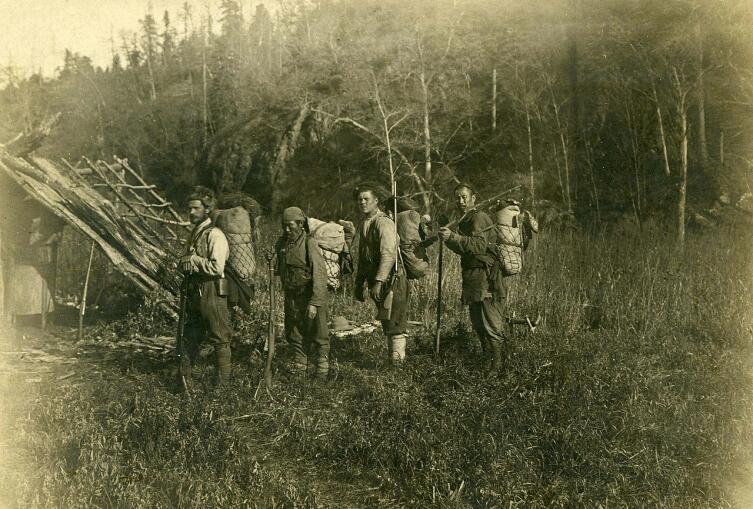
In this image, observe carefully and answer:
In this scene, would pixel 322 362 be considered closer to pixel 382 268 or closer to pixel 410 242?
pixel 382 268

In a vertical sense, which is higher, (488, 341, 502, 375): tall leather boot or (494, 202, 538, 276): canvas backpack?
(494, 202, 538, 276): canvas backpack

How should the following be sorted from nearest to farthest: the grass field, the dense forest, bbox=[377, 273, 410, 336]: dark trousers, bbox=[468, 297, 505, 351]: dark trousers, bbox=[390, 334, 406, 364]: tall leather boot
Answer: the grass field < bbox=[468, 297, 505, 351]: dark trousers < bbox=[377, 273, 410, 336]: dark trousers < bbox=[390, 334, 406, 364]: tall leather boot < the dense forest

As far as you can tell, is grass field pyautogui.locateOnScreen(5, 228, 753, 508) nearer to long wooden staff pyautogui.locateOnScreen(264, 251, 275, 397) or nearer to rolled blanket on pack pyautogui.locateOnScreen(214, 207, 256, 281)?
long wooden staff pyautogui.locateOnScreen(264, 251, 275, 397)

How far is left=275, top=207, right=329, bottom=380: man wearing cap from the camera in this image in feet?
18.6

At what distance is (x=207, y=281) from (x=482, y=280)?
8.85 feet

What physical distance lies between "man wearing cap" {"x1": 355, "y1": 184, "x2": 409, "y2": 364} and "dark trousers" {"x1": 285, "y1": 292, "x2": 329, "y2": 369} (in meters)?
0.52

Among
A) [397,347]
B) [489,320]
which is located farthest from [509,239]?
[397,347]

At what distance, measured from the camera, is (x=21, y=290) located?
28.8ft

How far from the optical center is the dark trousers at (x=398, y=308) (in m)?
6.02

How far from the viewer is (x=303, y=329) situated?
5.91 m

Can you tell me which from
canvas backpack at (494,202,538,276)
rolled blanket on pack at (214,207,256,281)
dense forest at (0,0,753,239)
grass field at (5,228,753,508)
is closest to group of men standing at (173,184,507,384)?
canvas backpack at (494,202,538,276)

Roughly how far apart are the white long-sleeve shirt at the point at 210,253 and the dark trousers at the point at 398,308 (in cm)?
169

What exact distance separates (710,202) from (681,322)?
11274 millimetres

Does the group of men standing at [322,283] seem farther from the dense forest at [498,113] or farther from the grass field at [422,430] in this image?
the dense forest at [498,113]
